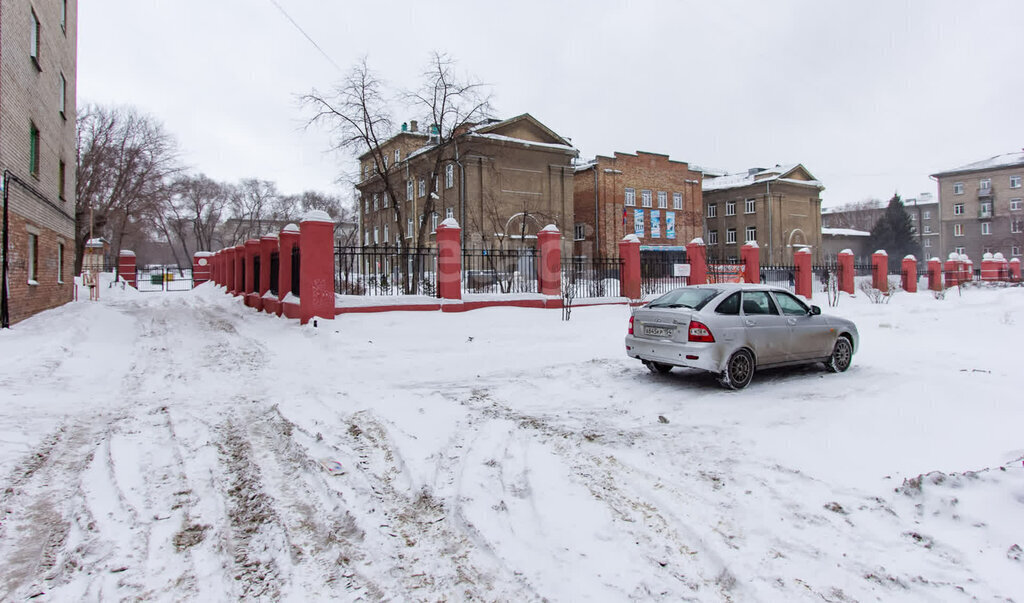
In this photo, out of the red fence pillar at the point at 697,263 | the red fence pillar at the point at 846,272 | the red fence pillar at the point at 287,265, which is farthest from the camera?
the red fence pillar at the point at 846,272

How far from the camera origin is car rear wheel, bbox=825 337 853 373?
816cm

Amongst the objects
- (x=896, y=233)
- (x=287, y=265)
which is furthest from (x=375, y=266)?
(x=896, y=233)

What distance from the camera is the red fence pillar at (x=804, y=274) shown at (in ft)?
73.8

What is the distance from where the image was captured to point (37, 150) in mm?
14203

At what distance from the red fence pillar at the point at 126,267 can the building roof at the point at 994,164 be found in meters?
86.2

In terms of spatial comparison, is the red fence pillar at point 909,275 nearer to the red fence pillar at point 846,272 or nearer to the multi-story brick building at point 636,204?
the red fence pillar at point 846,272

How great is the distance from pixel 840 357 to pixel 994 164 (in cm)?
7803

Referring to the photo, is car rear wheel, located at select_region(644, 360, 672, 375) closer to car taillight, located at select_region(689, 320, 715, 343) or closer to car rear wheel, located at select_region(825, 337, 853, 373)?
car taillight, located at select_region(689, 320, 715, 343)

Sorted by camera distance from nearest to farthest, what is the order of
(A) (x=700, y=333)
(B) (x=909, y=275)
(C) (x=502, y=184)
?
(A) (x=700, y=333), (B) (x=909, y=275), (C) (x=502, y=184)

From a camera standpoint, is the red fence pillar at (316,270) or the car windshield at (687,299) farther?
the red fence pillar at (316,270)

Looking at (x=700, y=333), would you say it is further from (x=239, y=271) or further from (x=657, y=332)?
(x=239, y=271)

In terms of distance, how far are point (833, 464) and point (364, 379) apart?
19.5 feet

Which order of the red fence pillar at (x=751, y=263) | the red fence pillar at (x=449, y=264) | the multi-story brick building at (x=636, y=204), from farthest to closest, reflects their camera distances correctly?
the multi-story brick building at (x=636, y=204) → the red fence pillar at (x=751, y=263) → the red fence pillar at (x=449, y=264)

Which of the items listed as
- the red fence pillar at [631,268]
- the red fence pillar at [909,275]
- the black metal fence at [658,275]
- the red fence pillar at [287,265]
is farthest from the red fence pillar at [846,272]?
the red fence pillar at [287,265]
